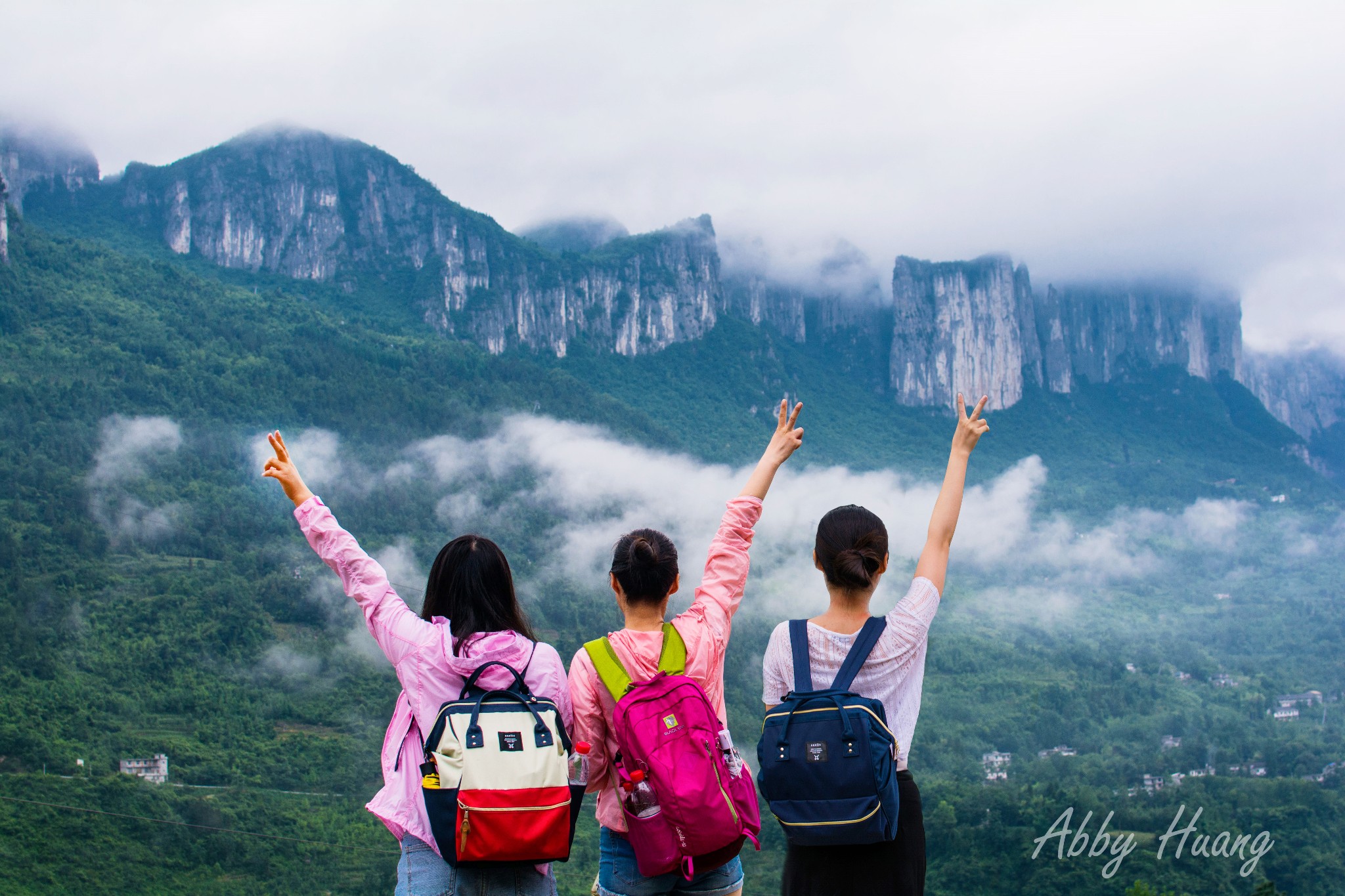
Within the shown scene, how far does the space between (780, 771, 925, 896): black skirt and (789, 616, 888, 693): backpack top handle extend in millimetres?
409

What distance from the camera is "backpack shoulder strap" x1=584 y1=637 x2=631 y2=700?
3.44 m

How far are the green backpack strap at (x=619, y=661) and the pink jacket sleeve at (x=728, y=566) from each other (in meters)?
0.27

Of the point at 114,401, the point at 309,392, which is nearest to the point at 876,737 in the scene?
the point at 114,401

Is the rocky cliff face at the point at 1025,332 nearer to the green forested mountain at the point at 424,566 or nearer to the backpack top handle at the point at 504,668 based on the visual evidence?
the green forested mountain at the point at 424,566

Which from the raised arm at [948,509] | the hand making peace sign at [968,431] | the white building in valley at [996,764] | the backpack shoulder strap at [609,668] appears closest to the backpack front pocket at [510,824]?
the backpack shoulder strap at [609,668]

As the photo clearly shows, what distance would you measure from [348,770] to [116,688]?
40.0 feet

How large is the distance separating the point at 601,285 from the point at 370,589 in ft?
338

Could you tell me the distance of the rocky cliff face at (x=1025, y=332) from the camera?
109875 millimetres

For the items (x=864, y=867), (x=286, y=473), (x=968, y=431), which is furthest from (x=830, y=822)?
(x=286, y=473)

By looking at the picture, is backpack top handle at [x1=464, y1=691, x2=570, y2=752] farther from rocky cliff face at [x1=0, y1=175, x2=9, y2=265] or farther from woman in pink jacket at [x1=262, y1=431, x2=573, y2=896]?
rocky cliff face at [x1=0, y1=175, x2=9, y2=265]

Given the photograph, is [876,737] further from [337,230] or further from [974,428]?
[337,230]

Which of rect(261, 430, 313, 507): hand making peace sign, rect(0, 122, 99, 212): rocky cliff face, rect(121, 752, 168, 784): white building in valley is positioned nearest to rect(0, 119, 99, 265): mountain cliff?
rect(0, 122, 99, 212): rocky cliff face

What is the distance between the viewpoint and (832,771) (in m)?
3.23

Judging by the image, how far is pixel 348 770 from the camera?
3681cm
